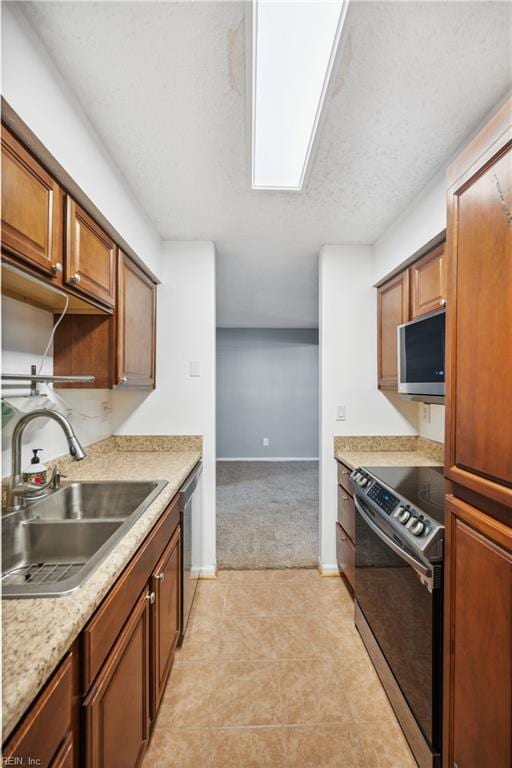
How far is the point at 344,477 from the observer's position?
88.5 inches

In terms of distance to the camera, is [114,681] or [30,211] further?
[30,211]

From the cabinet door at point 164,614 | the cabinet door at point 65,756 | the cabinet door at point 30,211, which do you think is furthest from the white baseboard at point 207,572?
the cabinet door at point 30,211

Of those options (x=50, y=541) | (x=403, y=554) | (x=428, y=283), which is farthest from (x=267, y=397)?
(x=50, y=541)

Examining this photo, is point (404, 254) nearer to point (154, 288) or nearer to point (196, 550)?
point (154, 288)

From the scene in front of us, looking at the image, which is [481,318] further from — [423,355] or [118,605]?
[118,605]

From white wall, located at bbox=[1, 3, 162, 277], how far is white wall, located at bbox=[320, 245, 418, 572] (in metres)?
1.50

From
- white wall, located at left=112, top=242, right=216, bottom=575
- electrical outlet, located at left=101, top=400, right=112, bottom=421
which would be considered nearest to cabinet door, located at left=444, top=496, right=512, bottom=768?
white wall, located at left=112, top=242, right=216, bottom=575

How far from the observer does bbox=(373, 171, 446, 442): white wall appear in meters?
1.64

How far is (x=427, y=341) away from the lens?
168 centimetres

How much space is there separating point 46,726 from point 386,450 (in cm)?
230

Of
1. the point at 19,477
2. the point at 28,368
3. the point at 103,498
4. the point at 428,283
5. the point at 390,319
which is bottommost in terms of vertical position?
the point at 103,498

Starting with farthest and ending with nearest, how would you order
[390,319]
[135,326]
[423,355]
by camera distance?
1. [390,319]
2. [135,326]
3. [423,355]

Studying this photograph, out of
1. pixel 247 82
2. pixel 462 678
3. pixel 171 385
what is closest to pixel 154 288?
pixel 171 385

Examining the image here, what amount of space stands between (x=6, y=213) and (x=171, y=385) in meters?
1.60
